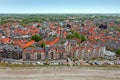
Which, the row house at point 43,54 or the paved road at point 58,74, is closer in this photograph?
the paved road at point 58,74

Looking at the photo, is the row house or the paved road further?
the row house

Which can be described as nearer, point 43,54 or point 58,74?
point 58,74

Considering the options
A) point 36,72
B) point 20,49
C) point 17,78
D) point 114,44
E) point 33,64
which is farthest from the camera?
point 114,44

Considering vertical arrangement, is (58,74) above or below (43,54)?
below

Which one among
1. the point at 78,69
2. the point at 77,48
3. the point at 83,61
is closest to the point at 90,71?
the point at 78,69

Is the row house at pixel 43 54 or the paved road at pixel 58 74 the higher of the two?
the row house at pixel 43 54

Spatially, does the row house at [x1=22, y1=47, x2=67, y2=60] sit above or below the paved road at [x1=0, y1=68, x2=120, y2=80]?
above

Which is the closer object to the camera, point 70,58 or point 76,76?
point 76,76

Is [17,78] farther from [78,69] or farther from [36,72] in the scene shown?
[78,69]
